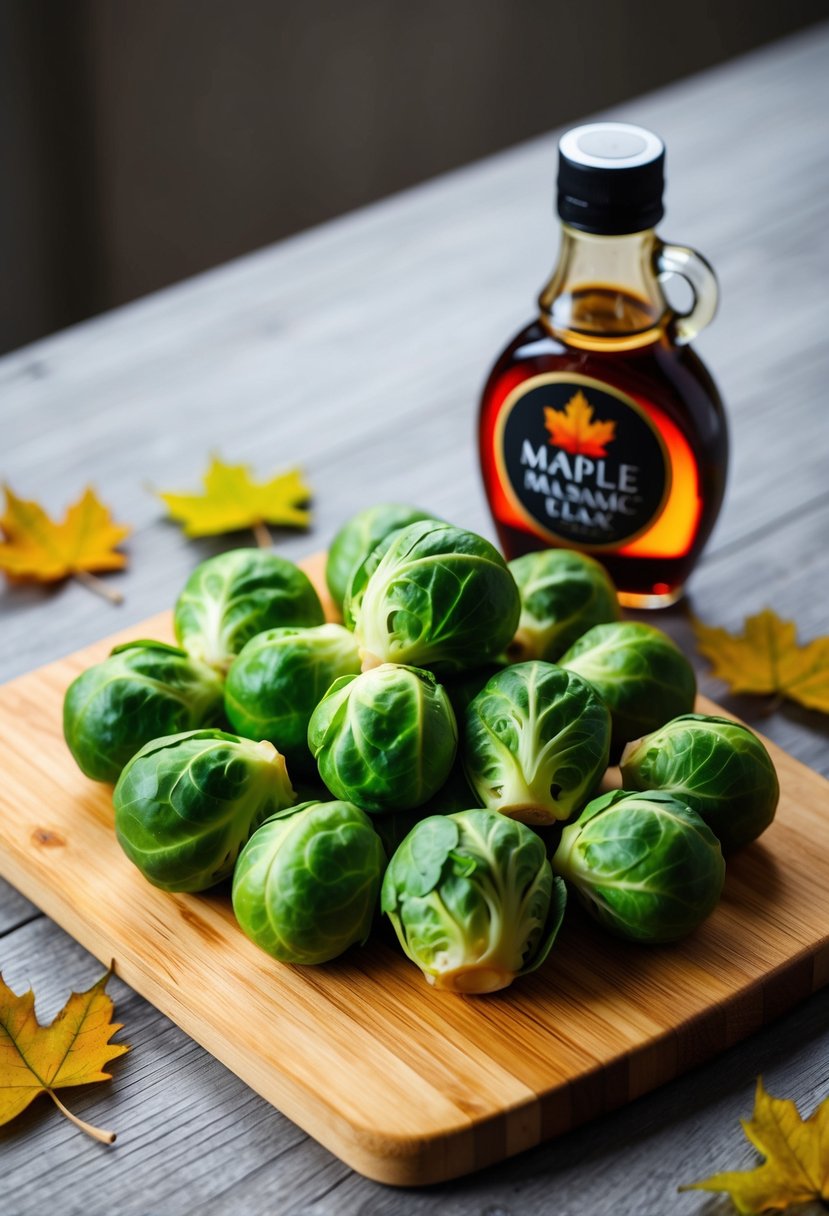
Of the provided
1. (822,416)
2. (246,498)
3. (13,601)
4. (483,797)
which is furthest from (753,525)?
(13,601)

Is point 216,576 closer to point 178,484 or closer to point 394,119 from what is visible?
point 178,484

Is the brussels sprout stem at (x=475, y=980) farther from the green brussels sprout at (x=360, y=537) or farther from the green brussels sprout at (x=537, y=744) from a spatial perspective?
the green brussels sprout at (x=360, y=537)

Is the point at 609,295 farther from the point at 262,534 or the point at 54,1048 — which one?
the point at 54,1048

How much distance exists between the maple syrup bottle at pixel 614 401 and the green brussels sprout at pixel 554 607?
6.8 inches

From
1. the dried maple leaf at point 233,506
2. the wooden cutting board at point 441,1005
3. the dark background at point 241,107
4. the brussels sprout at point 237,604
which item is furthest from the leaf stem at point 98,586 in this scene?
the dark background at point 241,107

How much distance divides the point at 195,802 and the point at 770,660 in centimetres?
69

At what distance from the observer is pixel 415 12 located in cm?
389

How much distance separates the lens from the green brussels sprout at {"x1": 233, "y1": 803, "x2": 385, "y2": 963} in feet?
3.54

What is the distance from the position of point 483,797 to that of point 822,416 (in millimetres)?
998

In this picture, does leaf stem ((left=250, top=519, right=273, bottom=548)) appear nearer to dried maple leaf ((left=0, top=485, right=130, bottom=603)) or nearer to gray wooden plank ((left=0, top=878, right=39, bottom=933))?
dried maple leaf ((left=0, top=485, right=130, bottom=603))

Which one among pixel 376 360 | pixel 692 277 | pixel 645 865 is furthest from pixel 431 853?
pixel 376 360

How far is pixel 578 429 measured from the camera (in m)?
1.52

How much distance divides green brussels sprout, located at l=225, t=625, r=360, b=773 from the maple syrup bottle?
1.31ft

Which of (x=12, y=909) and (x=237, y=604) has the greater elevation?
(x=237, y=604)
